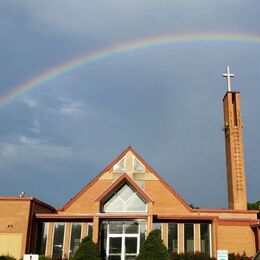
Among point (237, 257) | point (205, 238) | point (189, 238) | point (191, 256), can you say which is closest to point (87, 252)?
point (191, 256)

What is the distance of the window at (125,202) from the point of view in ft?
89.2

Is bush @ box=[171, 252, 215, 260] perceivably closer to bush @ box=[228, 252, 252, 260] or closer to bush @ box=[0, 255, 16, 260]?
bush @ box=[228, 252, 252, 260]

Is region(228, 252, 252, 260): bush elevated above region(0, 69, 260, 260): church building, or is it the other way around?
region(0, 69, 260, 260): church building

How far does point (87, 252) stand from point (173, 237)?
7586 mm

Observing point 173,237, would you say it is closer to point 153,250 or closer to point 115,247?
point 115,247

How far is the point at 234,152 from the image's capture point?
34844mm

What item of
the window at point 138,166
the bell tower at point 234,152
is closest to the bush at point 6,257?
the window at point 138,166

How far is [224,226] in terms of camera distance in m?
27.5

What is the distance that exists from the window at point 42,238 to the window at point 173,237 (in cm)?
910

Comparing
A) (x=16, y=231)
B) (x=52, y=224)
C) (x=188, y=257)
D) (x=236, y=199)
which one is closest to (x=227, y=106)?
(x=236, y=199)

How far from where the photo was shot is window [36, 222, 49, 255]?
90.5ft

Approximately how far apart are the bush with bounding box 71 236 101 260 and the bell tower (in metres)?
15.2

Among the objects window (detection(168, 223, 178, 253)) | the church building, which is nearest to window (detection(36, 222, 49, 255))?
the church building

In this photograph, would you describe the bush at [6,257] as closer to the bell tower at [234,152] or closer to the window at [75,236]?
the window at [75,236]
